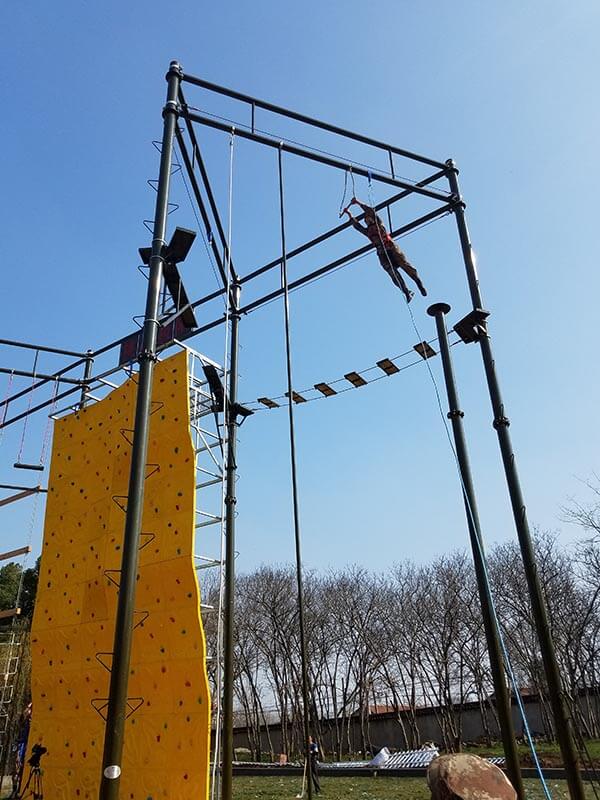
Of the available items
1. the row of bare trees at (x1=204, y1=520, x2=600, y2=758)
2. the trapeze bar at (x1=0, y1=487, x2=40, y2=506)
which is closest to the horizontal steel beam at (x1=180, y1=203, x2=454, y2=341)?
the trapeze bar at (x1=0, y1=487, x2=40, y2=506)

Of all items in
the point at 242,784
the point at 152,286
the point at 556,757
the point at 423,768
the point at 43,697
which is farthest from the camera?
the point at 556,757

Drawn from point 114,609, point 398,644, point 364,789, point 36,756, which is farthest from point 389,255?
point 398,644

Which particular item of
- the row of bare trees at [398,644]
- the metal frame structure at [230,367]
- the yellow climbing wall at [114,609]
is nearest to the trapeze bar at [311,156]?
the metal frame structure at [230,367]

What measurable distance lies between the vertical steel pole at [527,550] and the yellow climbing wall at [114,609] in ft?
11.1

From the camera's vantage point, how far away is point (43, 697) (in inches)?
288

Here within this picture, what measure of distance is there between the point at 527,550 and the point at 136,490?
246cm

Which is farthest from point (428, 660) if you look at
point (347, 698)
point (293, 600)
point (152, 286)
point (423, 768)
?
point (152, 286)

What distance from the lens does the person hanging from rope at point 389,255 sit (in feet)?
19.1

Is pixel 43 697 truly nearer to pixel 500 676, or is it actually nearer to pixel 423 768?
pixel 500 676

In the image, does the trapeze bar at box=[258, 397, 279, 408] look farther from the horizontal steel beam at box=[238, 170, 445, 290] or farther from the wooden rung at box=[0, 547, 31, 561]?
the wooden rung at box=[0, 547, 31, 561]

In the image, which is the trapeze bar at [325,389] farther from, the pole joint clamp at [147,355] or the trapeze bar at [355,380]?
the pole joint clamp at [147,355]

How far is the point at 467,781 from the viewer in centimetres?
341

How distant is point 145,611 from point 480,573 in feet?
13.0

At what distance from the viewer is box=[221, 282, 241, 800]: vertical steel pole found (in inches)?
219
